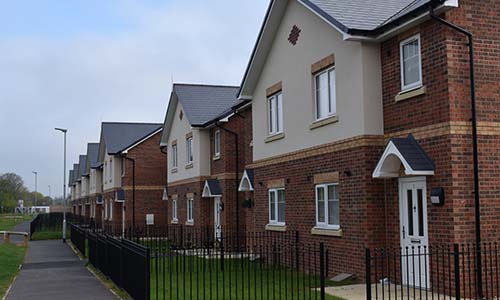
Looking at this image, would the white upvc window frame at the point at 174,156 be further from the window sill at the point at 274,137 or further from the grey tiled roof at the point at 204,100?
the window sill at the point at 274,137

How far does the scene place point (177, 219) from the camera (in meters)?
31.9

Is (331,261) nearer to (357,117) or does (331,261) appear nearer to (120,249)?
(357,117)

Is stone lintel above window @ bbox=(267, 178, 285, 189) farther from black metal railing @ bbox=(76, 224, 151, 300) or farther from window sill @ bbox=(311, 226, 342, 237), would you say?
black metal railing @ bbox=(76, 224, 151, 300)

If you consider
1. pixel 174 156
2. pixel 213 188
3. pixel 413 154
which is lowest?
pixel 213 188

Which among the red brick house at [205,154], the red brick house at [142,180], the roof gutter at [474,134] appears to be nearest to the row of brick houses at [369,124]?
the roof gutter at [474,134]

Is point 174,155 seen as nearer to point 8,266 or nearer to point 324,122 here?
point 8,266

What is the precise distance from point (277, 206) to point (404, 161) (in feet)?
24.4

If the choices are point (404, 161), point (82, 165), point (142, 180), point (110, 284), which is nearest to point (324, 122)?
point (404, 161)

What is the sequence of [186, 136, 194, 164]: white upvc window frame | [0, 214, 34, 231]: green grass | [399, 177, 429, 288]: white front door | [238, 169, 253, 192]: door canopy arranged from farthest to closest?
[0, 214, 34, 231]: green grass → [186, 136, 194, 164]: white upvc window frame → [238, 169, 253, 192]: door canopy → [399, 177, 429, 288]: white front door

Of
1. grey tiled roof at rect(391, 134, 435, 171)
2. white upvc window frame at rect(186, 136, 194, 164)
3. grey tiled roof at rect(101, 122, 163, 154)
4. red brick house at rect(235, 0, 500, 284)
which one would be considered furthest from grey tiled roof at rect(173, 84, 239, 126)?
grey tiled roof at rect(391, 134, 435, 171)

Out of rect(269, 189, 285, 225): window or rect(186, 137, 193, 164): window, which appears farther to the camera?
rect(186, 137, 193, 164): window

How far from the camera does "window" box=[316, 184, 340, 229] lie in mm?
15164

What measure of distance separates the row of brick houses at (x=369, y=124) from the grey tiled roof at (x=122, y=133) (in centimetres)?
2199

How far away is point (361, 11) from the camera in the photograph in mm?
14867
